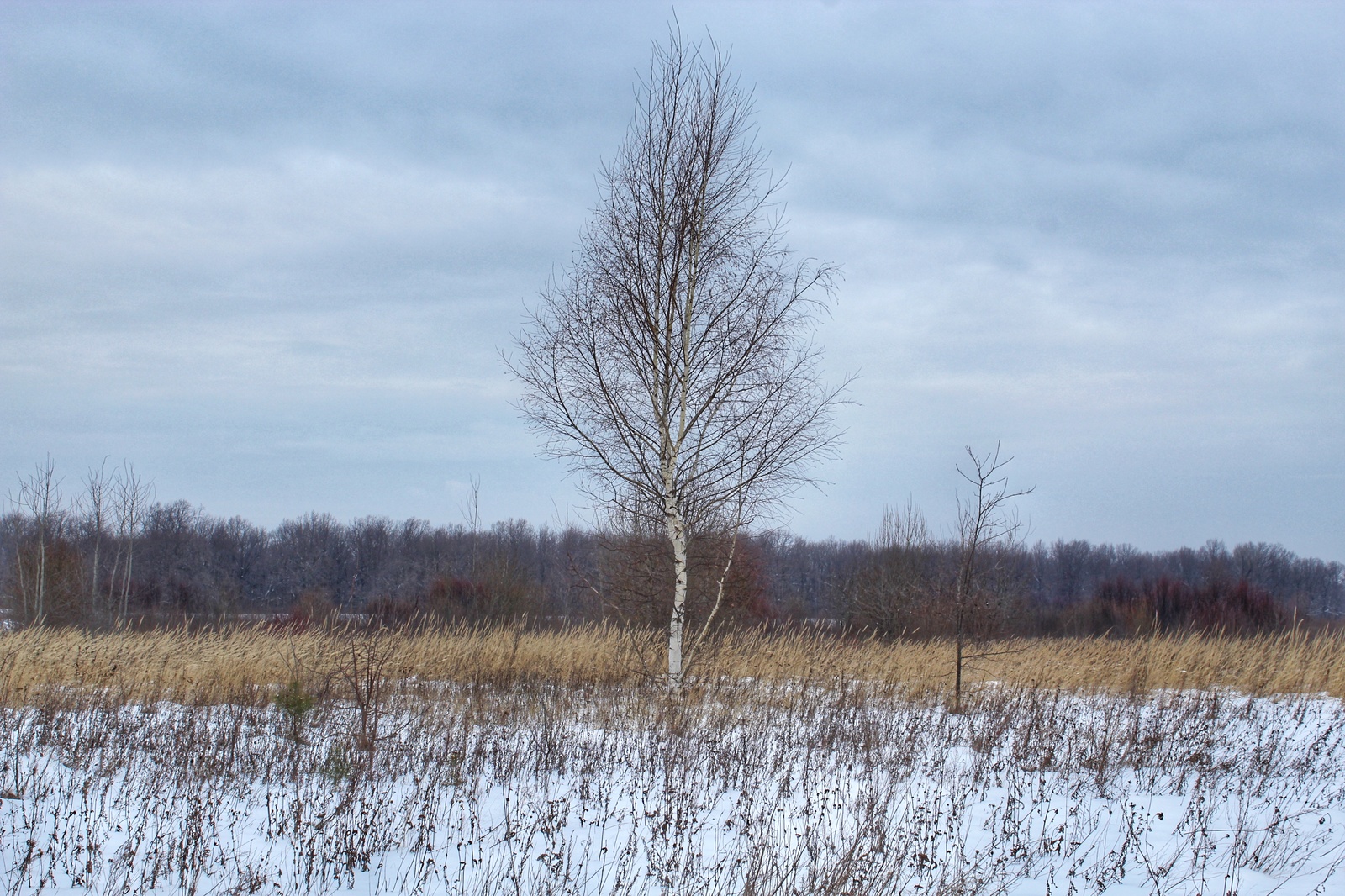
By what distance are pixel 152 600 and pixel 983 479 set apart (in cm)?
4592

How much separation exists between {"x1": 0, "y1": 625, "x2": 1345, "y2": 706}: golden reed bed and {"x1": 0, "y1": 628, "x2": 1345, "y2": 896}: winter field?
0.10 meters

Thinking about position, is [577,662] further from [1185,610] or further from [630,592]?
[1185,610]

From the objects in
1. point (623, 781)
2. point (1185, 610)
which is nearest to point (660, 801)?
point (623, 781)

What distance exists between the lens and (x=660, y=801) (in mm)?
6219

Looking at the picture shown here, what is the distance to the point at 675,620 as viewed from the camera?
1112 centimetres

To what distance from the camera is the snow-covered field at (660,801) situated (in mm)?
4703

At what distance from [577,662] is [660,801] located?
7063 mm

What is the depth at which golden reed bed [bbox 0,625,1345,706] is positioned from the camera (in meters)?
10.8

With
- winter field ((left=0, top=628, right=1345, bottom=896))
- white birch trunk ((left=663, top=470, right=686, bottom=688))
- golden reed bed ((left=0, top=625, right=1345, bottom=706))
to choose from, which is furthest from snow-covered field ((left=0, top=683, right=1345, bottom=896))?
golden reed bed ((left=0, top=625, right=1345, bottom=706))

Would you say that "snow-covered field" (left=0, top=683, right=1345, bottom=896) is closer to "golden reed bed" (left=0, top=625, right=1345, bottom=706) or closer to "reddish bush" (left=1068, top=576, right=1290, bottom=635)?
"golden reed bed" (left=0, top=625, right=1345, bottom=706)

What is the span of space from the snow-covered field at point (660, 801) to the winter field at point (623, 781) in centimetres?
4

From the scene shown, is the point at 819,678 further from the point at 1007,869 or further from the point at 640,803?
the point at 1007,869

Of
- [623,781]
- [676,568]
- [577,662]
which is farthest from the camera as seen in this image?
[577,662]

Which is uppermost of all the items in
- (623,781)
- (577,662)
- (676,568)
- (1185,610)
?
(676,568)
